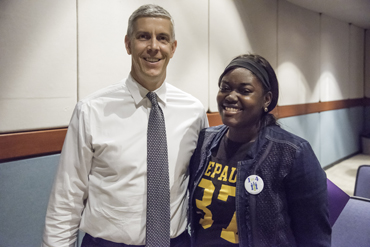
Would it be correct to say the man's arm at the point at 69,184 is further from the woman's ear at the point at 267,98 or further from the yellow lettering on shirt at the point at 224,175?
the woman's ear at the point at 267,98

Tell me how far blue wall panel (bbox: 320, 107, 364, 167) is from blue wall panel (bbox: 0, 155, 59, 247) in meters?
4.90

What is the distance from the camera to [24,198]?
180 centimetres

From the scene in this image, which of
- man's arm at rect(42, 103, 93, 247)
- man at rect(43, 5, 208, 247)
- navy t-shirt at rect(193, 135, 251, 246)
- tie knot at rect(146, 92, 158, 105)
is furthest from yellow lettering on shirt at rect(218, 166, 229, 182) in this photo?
man's arm at rect(42, 103, 93, 247)

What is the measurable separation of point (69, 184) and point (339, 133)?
5.96 m

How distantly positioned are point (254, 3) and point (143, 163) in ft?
9.91

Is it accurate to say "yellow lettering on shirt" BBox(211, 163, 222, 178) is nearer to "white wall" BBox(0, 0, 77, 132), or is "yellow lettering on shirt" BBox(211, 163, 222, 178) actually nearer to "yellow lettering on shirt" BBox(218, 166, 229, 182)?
"yellow lettering on shirt" BBox(218, 166, 229, 182)

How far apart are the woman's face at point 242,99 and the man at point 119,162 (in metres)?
0.32

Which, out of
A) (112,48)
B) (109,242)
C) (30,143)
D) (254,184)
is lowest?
(109,242)

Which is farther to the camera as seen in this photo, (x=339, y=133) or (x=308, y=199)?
(x=339, y=133)

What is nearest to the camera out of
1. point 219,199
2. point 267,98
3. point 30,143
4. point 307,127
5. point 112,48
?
point 219,199

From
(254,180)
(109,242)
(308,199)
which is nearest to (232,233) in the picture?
(254,180)

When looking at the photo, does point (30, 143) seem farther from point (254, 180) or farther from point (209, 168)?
point (254, 180)

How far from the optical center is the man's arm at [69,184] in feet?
4.49

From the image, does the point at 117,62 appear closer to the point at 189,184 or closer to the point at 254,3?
the point at 189,184
